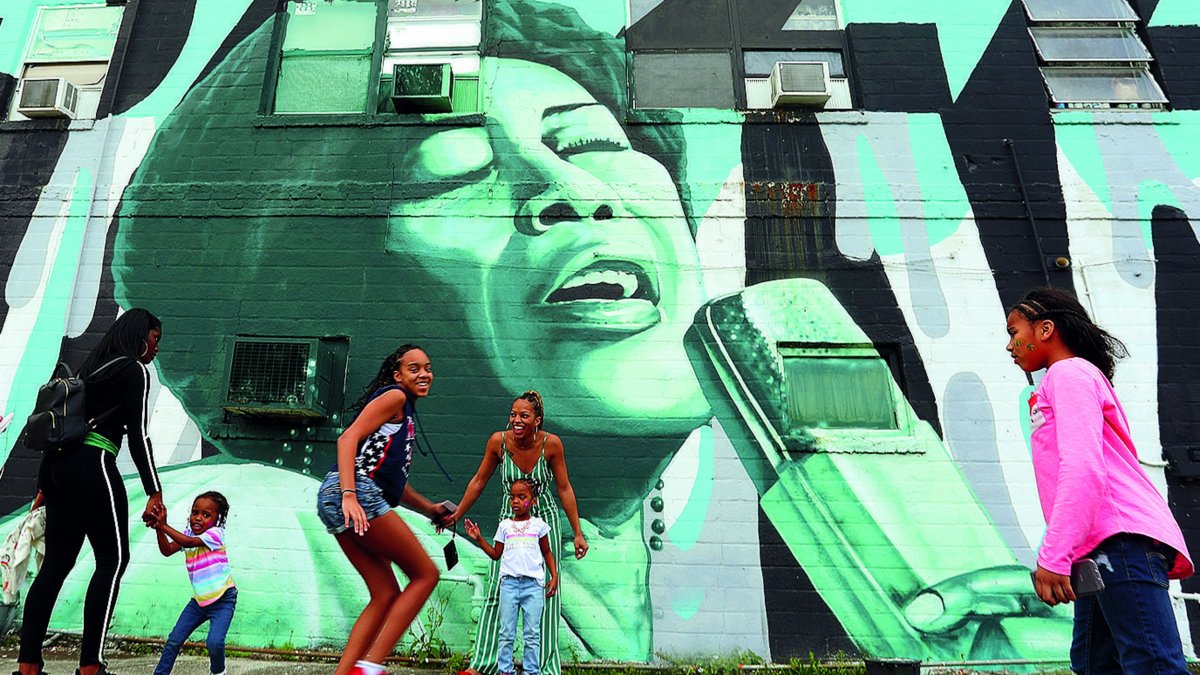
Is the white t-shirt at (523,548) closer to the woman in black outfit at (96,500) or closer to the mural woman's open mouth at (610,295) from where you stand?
the woman in black outfit at (96,500)

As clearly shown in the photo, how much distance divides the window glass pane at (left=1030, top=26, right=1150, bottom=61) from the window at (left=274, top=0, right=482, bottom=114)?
5195 mm

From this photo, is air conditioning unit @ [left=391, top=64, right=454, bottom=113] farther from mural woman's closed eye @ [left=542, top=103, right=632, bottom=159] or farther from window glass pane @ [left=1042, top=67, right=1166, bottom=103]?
window glass pane @ [left=1042, top=67, right=1166, bottom=103]

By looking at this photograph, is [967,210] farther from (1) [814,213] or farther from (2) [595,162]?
(2) [595,162]

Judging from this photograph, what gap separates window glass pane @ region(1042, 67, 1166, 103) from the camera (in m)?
6.57

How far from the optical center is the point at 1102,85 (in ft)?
21.9

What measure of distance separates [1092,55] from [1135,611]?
618cm

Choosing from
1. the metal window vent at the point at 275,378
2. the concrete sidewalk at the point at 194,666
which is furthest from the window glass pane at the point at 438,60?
the concrete sidewalk at the point at 194,666

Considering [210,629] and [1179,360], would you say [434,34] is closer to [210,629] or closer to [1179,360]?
[210,629]

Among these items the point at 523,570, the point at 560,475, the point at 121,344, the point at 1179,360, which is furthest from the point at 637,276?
the point at 1179,360

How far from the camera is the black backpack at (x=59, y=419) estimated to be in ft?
11.8

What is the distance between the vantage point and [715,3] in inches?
281

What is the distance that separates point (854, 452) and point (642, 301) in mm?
1994

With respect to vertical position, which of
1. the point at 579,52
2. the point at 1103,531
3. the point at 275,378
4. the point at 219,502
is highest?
the point at 579,52

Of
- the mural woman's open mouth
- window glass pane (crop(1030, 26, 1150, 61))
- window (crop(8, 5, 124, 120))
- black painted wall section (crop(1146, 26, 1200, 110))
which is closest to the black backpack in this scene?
the mural woman's open mouth
